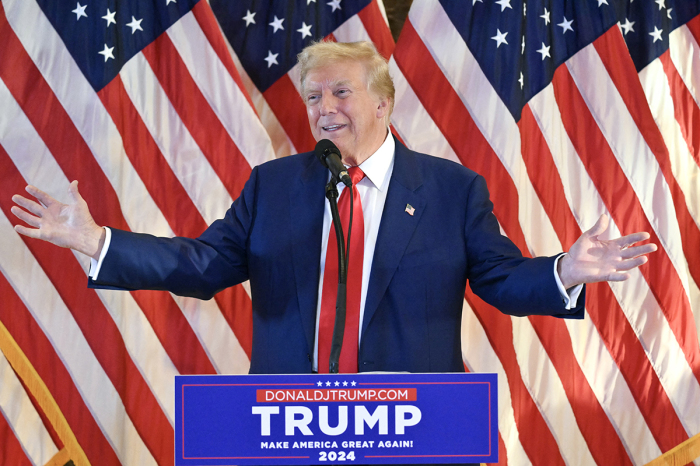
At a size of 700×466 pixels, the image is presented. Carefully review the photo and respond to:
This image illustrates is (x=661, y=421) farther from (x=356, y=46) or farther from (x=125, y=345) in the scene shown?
(x=125, y=345)

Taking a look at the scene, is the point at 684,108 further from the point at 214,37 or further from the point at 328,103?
the point at 214,37

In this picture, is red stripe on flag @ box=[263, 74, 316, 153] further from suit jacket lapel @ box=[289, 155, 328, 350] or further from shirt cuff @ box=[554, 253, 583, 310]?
shirt cuff @ box=[554, 253, 583, 310]

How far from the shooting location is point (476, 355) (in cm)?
283

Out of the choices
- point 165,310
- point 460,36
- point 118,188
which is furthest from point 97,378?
point 460,36

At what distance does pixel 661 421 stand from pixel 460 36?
1.85m

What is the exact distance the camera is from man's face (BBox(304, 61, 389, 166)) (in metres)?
1.95

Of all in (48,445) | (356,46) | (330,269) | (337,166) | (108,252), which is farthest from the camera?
(48,445)

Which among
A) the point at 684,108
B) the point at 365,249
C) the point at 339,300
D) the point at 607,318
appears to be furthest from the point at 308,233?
the point at 684,108

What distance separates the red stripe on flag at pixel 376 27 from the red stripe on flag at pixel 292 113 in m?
0.41

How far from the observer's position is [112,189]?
109 inches

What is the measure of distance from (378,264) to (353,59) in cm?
65

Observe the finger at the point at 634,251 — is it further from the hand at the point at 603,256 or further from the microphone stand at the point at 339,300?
the microphone stand at the point at 339,300

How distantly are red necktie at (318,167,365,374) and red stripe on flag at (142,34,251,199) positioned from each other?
110cm

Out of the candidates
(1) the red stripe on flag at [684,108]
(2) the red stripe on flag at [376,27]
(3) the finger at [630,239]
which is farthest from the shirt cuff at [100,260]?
(1) the red stripe on flag at [684,108]
